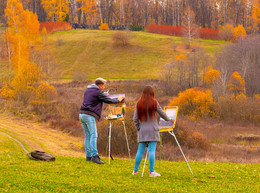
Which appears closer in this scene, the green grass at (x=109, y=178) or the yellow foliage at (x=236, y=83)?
the green grass at (x=109, y=178)

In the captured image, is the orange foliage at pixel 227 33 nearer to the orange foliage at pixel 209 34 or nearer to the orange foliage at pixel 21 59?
the orange foliage at pixel 209 34

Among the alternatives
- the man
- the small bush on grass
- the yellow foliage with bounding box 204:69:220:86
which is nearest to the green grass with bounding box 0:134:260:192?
the man

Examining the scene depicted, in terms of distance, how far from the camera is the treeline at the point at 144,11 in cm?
9525

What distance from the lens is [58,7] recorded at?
317 ft

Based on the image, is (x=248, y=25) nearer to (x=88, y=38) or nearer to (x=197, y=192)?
(x=88, y=38)

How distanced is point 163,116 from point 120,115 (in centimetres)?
234

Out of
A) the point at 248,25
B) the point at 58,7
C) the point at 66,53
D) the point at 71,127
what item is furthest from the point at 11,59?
the point at 248,25

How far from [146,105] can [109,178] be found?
195 cm

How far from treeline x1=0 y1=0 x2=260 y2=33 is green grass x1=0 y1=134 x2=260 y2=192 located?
88.7 metres

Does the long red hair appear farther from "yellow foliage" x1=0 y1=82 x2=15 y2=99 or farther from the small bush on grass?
the small bush on grass

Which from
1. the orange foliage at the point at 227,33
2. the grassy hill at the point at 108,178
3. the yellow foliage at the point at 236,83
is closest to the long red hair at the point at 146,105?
the grassy hill at the point at 108,178

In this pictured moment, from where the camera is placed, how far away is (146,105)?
758 cm

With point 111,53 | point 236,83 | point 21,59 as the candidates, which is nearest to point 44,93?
point 21,59

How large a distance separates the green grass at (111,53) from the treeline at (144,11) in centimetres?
1447
